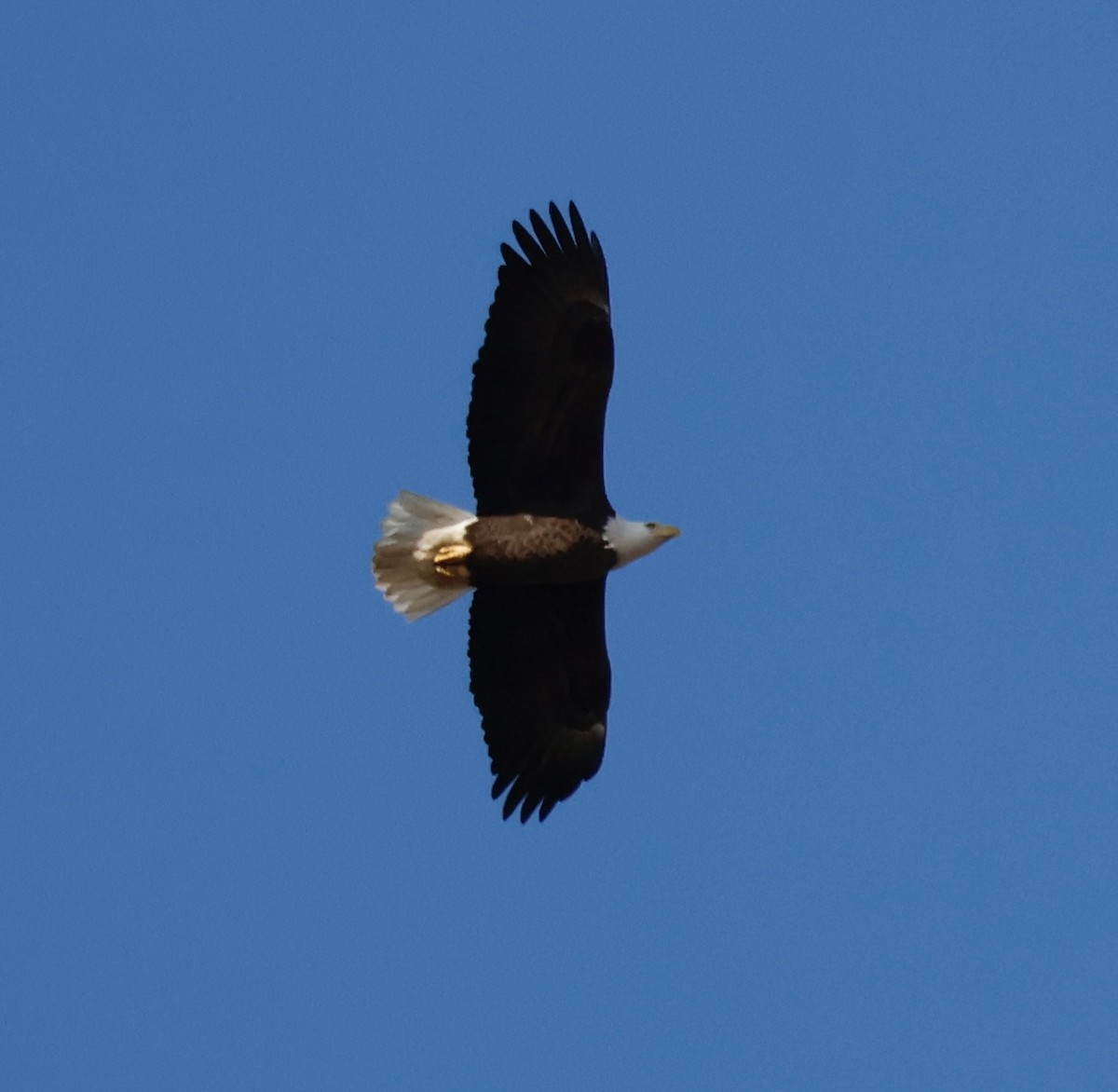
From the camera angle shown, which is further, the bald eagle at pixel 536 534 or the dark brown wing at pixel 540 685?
the dark brown wing at pixel 540 685

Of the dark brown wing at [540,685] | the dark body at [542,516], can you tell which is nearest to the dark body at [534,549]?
the dark body at [542,516]

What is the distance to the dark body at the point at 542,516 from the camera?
1172 cm

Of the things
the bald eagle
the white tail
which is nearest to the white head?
the bald eagle

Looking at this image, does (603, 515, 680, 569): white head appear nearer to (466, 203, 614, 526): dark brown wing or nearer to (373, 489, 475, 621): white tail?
(466, 203, 614, 526): dark brown wing

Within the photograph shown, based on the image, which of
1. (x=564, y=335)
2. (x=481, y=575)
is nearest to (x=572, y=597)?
(x=481, y=575)

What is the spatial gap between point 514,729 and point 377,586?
0.85 m

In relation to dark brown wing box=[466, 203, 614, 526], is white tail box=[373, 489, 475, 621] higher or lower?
lower

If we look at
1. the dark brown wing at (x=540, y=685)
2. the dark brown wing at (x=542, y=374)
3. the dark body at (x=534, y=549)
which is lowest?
the dark brown wing at (x=540, y=685)

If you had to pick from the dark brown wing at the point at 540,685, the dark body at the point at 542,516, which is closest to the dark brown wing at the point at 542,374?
the dark body at the point at 542,516

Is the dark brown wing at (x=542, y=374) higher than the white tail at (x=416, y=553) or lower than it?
higher

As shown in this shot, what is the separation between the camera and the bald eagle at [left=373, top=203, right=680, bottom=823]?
11.7m

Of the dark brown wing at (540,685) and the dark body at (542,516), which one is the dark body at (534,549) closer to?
the dark body at (542,516)

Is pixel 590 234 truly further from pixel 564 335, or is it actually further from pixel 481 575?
pixel 481 575

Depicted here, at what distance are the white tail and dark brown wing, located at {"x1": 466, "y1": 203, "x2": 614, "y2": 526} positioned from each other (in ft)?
0.66
